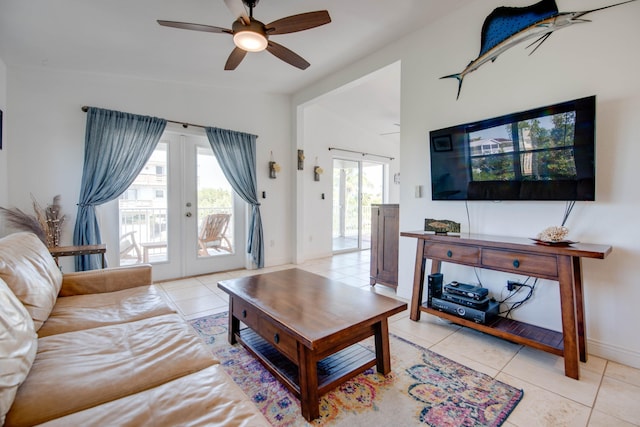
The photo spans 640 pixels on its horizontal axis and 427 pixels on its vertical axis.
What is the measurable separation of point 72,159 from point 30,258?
213 cm

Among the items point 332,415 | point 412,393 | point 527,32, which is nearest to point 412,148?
point 527,32

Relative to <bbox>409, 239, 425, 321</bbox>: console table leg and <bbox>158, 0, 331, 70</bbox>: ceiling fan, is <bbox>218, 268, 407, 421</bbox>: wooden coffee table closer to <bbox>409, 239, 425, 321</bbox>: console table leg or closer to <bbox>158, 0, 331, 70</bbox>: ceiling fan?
<bbox>409, 239, 425, 321</bbox>: console table leg

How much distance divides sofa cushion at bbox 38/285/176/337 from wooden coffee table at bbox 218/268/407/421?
0.50 m

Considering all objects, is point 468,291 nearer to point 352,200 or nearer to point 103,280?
point 103,280

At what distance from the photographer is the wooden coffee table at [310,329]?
1471 mm

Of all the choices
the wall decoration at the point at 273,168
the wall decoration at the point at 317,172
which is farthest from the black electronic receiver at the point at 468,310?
the wall decoration at the point at 317,172

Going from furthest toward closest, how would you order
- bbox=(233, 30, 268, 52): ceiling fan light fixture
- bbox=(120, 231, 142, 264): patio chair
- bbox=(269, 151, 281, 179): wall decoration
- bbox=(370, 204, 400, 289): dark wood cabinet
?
1. bbox=(269, 151, 281, 179): wall decoration
2. bbox=(120, 231, 142, 264): patio chair
3. bbox=(370, 204, 400, 289): dark wood cabinet
4. bbox=(233, 30, 268, 52): ceiling fan light fixture

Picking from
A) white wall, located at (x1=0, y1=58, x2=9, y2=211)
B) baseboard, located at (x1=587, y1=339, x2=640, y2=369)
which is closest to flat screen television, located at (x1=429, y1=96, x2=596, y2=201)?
baseboard, located at (x1=587, y1=339, x2=640, y2=369)

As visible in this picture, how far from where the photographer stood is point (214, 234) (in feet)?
14.4

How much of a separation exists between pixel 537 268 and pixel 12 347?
2657 mm

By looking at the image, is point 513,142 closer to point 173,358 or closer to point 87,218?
point 173,358

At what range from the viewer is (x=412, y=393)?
1.67 metres

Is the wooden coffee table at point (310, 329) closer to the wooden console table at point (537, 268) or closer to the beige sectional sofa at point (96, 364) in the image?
the beige sectional sofa at point (96, 364)

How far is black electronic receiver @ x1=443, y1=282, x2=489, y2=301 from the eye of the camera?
2.36 m
